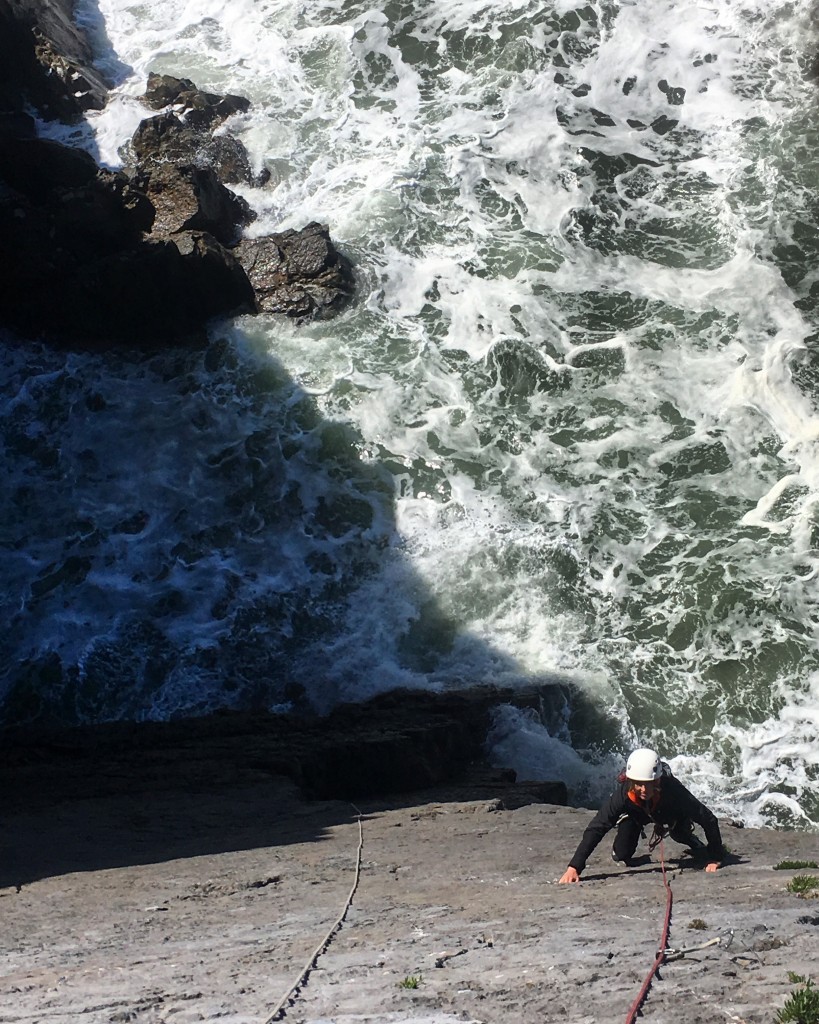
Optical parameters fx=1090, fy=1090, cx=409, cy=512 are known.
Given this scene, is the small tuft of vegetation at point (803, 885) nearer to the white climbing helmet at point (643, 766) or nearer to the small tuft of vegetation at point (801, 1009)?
the white climbing helmet at point (643, 766)

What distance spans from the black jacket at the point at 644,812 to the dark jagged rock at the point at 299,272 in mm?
15280

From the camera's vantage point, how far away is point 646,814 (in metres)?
8.95

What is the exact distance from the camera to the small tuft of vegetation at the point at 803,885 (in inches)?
321

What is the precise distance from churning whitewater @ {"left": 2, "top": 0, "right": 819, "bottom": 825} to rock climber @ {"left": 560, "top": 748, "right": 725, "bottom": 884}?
5385 millimetres

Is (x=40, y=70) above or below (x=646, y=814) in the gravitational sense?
above

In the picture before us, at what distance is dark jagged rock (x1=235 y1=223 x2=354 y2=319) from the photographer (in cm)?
2244

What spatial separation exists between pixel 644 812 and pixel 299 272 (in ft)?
53.7

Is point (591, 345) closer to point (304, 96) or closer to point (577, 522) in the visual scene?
point (577, 522)

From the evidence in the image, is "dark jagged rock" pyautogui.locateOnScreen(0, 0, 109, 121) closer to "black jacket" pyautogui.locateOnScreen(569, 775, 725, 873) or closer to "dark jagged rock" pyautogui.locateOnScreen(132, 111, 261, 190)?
"dark jagged rock" pyautogui.locateOnScreen(132, 111, 261, 190)

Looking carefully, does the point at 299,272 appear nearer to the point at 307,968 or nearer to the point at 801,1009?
the point at 307,968

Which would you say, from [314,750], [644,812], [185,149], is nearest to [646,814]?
[644,812]

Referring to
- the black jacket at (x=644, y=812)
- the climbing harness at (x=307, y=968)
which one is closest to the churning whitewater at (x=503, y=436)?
the black jacket at (x=644, y=812)

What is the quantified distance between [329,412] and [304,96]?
39.2 ft

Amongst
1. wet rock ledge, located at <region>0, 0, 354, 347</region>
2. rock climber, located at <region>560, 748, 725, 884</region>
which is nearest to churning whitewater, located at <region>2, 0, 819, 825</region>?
wet rock ledge, located at <region>0, 0, 354, 347</region>
